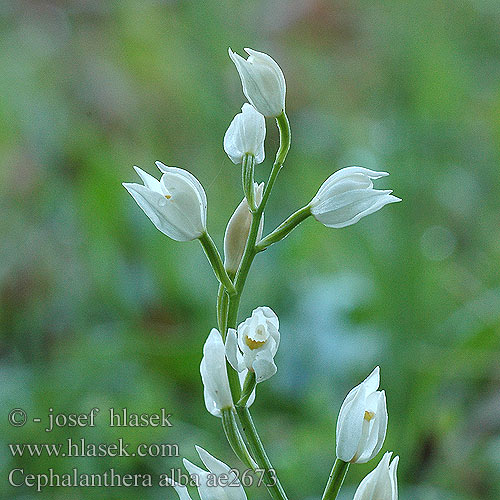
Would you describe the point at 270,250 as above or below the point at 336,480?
above

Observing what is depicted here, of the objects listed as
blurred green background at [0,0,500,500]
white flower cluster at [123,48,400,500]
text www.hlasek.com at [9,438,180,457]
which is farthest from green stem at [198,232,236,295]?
text www.hlasek.com at [9,438,180,457]

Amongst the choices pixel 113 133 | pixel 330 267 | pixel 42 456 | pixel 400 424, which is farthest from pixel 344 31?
pixel 42 456

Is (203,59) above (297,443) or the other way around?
above

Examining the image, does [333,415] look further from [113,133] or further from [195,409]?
[113,133]

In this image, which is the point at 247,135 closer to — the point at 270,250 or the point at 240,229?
the point at 240,229

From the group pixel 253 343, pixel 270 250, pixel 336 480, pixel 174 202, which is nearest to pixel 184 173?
pixel 174 202

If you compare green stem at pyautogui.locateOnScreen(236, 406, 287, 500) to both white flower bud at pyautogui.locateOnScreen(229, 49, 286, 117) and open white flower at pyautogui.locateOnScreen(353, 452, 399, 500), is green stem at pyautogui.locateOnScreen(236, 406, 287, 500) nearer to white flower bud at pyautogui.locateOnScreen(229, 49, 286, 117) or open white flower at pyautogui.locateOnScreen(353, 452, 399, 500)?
open white flower at pyautogui.locateOnScreen(353, 452, 399, 500)
